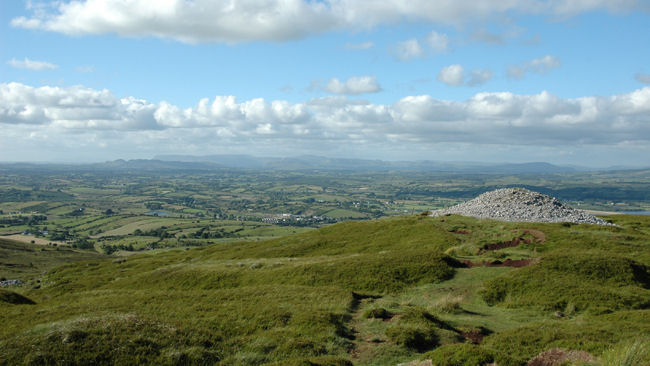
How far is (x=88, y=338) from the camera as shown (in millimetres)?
17719

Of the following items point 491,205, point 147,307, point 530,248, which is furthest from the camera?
point 491,205

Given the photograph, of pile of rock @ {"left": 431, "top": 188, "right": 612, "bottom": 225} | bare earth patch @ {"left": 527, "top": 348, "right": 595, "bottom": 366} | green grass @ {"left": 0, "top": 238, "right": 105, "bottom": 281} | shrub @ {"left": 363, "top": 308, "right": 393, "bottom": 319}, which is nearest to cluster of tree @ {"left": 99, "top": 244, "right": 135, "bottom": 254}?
green grass @ {"left": 0, "top": 238, "right": 105, "bottom": 281}

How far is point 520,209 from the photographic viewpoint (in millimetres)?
67438

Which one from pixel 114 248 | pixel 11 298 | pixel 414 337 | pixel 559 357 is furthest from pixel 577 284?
pixel 114 248

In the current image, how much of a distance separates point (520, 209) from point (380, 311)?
52.9m

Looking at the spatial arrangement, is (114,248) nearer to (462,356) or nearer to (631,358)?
(462,356)

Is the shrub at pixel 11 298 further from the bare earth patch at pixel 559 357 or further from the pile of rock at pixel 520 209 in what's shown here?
the pile of rock at pixel 520 209

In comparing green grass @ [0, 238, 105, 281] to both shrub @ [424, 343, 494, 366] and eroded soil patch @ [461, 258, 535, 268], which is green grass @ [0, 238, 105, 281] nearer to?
eroded soil patch @ [461, 258, 535, 268]

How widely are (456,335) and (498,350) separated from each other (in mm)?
3851

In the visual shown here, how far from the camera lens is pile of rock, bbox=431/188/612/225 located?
207 feet

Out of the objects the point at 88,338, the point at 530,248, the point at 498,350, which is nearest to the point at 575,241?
the point at 530,248

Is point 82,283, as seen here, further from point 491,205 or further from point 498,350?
point 491,205

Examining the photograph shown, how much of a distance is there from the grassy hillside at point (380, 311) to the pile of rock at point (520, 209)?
12.6 m

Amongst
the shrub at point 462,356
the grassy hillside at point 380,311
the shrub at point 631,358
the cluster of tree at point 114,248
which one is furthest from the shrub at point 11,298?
the cluster of tree at point 114,248
